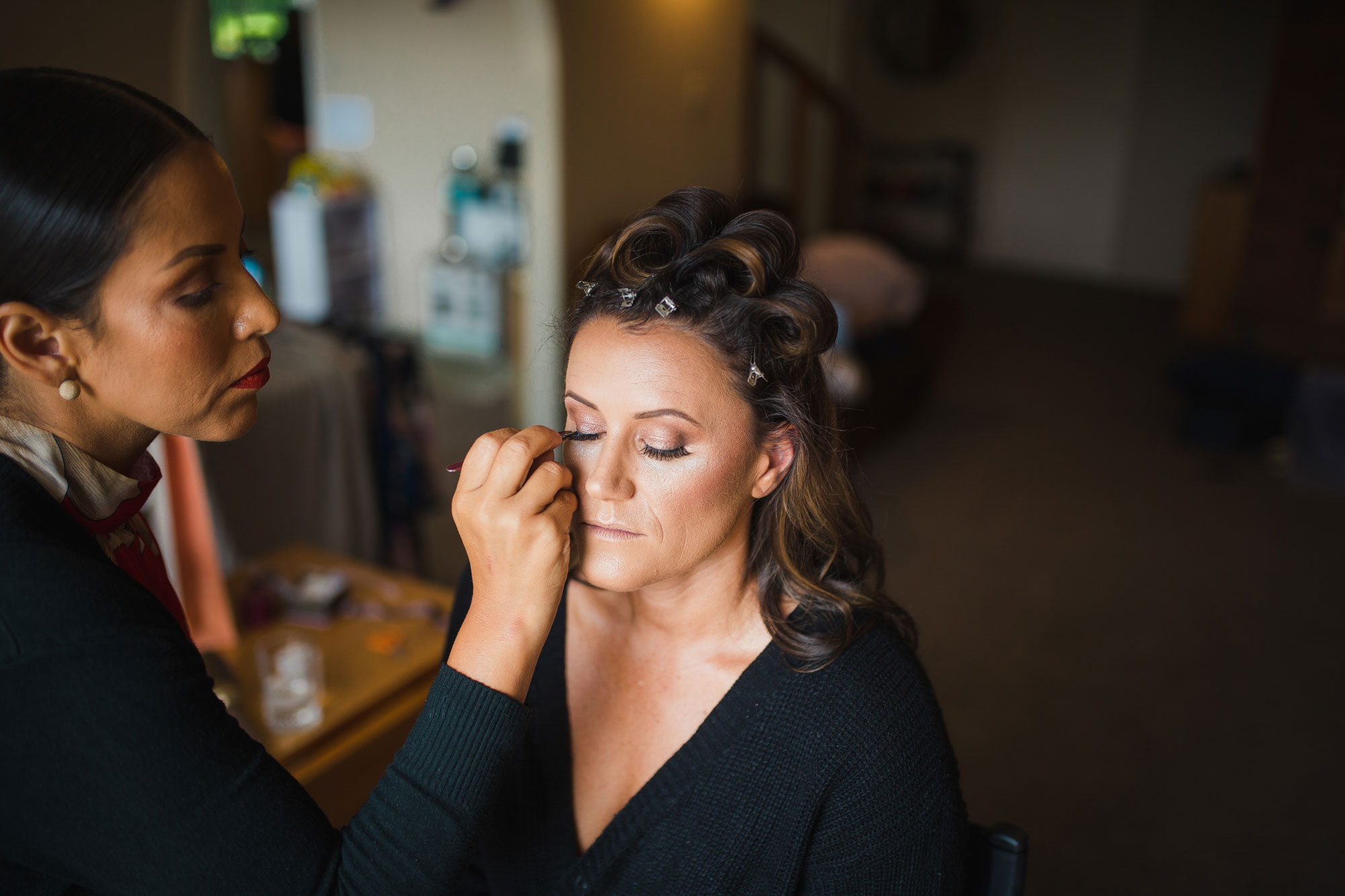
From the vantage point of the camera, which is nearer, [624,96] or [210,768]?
[210,768]

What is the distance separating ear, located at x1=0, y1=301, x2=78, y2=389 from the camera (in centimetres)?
71

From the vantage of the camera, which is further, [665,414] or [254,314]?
[665,414]

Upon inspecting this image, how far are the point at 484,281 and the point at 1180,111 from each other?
5.64 meters

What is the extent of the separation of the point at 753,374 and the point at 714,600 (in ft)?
0.92

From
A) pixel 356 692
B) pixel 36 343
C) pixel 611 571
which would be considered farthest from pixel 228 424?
pixel 356 692

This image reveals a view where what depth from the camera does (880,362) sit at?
5020 millimetres

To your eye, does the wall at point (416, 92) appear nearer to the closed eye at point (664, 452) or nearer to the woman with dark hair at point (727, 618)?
the woman with dark hair at point (727, 618)

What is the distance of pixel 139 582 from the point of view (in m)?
0.76

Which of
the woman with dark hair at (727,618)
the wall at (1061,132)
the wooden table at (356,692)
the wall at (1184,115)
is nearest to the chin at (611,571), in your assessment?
the woman with dark hair at (727,618)

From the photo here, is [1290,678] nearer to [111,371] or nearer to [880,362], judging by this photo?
[880,362]

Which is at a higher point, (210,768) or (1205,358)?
(210,768)

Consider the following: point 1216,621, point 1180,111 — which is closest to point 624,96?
point 1216,621

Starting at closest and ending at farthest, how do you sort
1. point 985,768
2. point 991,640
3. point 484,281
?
1. point 985,768
2. point 991,640
3. point 484,281

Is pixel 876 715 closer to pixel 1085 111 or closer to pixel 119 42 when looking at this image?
pixel 119 42
